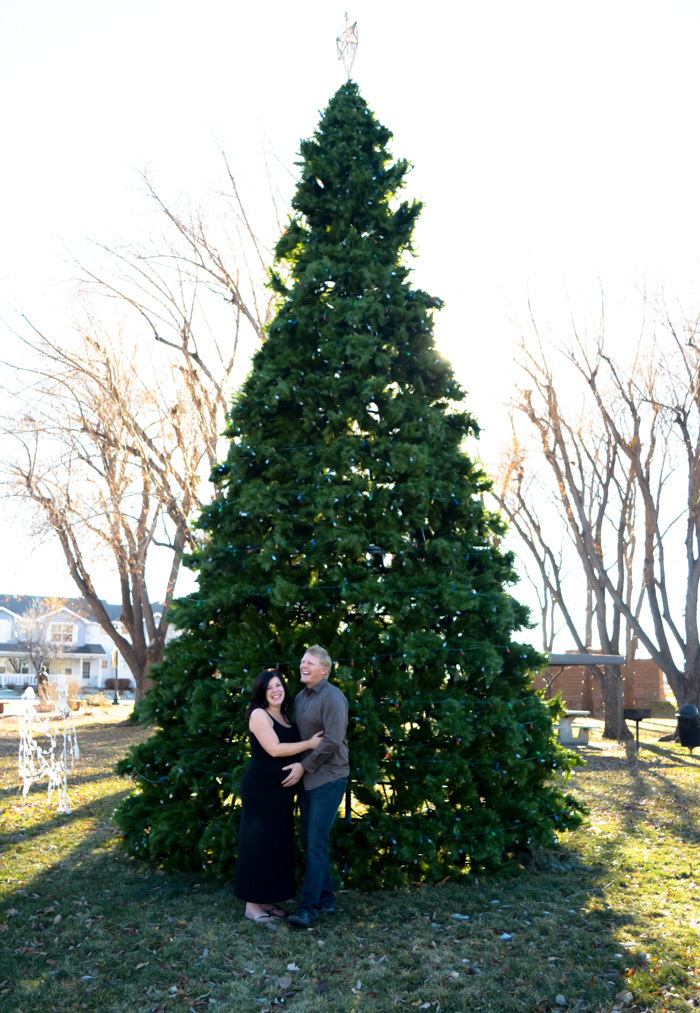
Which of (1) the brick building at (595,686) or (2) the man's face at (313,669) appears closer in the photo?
(2) the man's face at (313,669)

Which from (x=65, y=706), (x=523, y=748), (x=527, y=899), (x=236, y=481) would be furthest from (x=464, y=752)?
(x=65, y=706)

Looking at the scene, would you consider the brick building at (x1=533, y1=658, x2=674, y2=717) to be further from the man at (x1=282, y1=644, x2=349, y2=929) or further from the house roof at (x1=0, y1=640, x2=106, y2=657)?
the house roof at (x1=0, y1=640, x2=106, y2=657)

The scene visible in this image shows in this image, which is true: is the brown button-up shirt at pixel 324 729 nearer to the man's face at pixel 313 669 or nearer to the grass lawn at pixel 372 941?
the man's face at pixel 313 669

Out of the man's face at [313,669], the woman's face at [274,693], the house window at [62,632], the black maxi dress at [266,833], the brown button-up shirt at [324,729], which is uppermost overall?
the house window at [62,632]

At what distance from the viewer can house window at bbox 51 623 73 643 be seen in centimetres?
5366

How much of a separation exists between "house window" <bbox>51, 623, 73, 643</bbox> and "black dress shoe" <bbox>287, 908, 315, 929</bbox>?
51.3 m

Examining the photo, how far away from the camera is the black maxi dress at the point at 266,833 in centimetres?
522

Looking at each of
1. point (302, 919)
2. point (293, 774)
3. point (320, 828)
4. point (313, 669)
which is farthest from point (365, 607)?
point (302, 919)

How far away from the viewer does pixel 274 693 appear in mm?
5289

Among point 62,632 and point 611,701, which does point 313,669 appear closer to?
point 611,701

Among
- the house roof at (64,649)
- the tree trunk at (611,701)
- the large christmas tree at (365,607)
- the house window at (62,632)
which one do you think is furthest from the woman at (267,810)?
the house window at (62,632)

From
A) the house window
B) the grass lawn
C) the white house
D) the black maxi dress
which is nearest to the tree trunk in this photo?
the grass lawn

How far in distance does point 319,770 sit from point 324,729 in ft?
0.94

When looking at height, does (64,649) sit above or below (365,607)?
below
